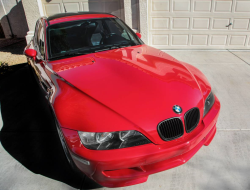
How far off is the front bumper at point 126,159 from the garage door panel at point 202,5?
592 centimetres

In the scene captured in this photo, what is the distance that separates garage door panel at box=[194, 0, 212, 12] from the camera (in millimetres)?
6613

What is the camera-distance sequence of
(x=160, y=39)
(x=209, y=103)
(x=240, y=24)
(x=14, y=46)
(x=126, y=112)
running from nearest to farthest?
1. (x=126, y=112)
2. (x=209, y=103)
3. (x=240, y=24)
4. (x=160, y=39)
5. (x=14, y=46)

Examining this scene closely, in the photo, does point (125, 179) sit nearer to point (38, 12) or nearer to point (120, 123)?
point (120, 123)

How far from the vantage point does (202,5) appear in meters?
6.66

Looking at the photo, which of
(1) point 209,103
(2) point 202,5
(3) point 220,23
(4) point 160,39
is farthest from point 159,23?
(1) point 209,103

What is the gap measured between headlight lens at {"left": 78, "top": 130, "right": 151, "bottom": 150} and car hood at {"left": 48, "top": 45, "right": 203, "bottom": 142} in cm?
11

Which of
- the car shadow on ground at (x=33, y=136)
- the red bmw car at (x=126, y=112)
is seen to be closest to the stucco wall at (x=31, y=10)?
the car shadow on ground at (x=33, y=136)

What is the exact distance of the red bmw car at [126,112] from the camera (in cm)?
179

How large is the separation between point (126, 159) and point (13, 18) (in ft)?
31.2

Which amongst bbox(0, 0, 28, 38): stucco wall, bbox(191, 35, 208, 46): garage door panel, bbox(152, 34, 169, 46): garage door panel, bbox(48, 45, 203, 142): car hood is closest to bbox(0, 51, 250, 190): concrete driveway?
bbox(48, 45, 203, 142): car hood

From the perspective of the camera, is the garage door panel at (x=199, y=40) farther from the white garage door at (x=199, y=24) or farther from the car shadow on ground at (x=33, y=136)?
the car shadow on ground at (x=33, y=136)

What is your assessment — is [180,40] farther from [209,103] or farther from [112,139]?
[112,139]

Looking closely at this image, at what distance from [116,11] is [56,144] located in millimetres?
5616

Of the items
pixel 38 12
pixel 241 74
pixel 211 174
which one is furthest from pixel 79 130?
pixel 38 12
